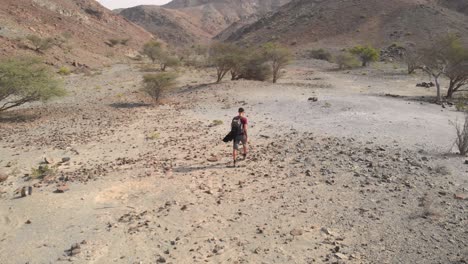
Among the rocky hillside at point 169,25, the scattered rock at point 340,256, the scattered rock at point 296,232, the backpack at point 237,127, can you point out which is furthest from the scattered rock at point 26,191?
the rocky hillside at point 169,25

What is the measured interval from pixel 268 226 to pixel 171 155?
4.99 meters

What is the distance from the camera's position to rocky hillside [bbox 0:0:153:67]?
1517 inches

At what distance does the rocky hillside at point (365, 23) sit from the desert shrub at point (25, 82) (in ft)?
178

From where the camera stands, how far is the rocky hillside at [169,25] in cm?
11631

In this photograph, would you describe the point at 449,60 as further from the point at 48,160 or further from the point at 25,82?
the point at 25,82

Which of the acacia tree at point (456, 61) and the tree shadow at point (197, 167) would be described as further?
the acacia tree at point (456, 61)

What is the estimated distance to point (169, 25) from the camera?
125 m

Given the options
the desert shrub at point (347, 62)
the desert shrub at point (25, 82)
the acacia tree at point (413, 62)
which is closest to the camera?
the desert shrub at point (25, 82)

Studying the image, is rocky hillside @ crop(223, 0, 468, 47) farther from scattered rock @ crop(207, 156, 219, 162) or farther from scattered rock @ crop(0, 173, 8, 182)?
scattered rock @ crop(0, 173, 8, 182)

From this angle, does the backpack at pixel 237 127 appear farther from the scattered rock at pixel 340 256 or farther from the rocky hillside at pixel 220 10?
the rocky hillside at pixel 220 10

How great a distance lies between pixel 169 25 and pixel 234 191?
409 ft

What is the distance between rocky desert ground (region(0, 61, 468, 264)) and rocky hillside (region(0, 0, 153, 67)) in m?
27.0

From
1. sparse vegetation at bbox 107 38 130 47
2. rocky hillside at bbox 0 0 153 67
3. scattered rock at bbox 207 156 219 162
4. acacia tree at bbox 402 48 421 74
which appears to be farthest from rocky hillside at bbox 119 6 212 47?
scattered rock at bbox 207 156 219 162

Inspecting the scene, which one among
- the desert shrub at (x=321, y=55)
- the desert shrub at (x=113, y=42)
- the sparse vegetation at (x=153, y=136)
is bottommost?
the sparse vegetation at (x=153, y=136)
